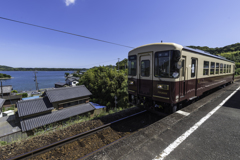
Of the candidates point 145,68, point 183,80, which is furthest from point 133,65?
point 183,80

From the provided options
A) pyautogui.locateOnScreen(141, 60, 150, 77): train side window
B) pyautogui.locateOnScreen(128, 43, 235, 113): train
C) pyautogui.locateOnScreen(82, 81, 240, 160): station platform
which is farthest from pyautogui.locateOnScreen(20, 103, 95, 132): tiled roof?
pyautogui.locateOnScreen(82, 81, 240, 160): station platform

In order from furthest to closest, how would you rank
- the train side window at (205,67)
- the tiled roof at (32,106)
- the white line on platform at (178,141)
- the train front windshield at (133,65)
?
the tiled roof at (32,106)
the train side window at (205,67)
the train front windshield at (133,65)
the white line on platform at (178,141)

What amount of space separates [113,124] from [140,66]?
9.30 feet

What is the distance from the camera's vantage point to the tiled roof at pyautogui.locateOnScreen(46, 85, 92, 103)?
47.6 ft

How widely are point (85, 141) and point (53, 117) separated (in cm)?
1231

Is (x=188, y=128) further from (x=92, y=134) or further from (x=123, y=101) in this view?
(x=123, y=101)

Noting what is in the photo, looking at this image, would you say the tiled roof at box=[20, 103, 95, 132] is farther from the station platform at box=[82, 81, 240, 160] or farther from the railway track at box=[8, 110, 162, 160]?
the station platform at box=[82, 81, 240, 160]

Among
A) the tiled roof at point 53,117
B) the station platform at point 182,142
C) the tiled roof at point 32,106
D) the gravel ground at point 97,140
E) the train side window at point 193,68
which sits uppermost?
the train side window at point 193,68

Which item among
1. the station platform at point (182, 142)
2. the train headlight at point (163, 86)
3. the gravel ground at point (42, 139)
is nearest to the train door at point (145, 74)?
the train headlight at point (163, 86)

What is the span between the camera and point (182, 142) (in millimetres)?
2496

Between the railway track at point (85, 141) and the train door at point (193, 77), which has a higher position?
the train door at point (193, 77)

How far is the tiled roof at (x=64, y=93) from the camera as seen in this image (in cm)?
1450

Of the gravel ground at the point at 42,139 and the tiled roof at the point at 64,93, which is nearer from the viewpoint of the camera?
the gravel ground at the point at 42,139

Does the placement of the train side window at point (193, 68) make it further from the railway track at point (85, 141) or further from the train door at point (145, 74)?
the railway track at point (85, 141)
